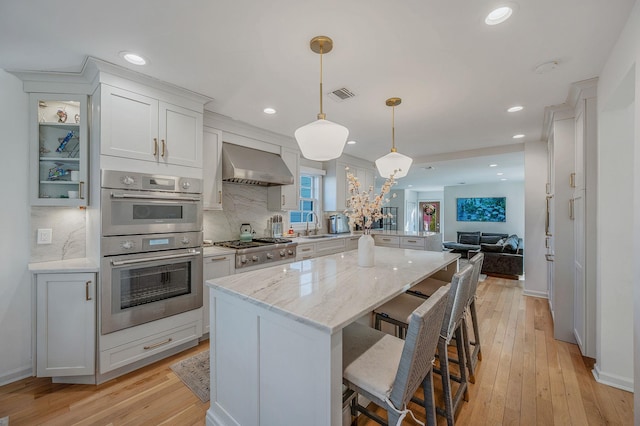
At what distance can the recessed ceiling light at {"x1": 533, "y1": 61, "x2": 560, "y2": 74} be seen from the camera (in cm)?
205

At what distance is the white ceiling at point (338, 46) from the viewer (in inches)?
59.8

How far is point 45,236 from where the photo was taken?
7.45 ft

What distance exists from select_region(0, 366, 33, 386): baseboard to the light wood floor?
5 cm

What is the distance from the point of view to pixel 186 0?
146 centimetres

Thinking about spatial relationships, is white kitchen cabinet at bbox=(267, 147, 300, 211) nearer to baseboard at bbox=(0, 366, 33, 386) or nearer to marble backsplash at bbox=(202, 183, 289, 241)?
marble backsplash at bbox=(202, 183, 289, 241)

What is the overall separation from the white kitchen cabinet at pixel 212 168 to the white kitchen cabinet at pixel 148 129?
1.19 ft

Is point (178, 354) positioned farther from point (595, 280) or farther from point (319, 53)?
point (595, 280)

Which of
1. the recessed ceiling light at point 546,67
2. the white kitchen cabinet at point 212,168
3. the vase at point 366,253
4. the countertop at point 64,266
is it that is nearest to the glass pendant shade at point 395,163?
the vase at point 366,253

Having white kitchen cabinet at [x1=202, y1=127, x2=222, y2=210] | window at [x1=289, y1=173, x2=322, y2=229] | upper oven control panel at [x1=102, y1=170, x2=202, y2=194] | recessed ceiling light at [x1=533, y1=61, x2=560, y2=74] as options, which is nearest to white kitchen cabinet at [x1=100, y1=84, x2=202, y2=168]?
upper oven control panel at [x1=102, y1=170, x2=202, y2=194]

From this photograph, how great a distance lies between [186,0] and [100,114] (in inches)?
47.8

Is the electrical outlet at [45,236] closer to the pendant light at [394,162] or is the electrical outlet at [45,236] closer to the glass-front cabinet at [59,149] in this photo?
the glass-front cabinet at [59,149]

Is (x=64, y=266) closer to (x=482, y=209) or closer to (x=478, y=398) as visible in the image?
(x=478, y=398)

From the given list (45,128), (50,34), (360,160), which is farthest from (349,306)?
(360,160)

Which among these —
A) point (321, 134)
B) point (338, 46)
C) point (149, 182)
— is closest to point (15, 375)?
point (149, 182)
